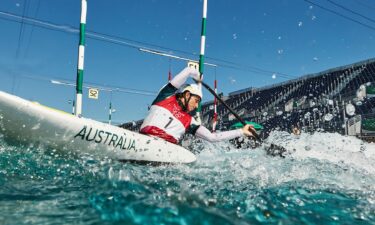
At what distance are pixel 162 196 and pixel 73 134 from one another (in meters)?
2.30

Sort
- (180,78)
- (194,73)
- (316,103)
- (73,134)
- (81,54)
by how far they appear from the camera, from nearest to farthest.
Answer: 1. (73,134)
2. (180,78)
3. (194,73)
4. (81,54)
5. (316,103)

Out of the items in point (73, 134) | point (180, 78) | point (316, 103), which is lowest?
point (73, 134)

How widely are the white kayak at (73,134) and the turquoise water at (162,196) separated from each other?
0.24m

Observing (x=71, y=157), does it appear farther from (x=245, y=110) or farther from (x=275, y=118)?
(x=245, y=110)

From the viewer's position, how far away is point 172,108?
545 cm

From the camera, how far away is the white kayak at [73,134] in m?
4.12

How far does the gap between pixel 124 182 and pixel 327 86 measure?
77.5 feet

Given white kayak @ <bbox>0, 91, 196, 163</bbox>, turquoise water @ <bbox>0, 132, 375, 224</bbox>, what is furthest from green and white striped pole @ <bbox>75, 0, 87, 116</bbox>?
turquoise water @ <bbox>0, 132, 375, 224</bbox>

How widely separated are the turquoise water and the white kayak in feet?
0.80

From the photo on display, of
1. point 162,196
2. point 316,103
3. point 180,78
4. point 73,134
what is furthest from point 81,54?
point 316,103

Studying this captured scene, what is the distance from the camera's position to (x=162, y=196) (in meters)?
2.65

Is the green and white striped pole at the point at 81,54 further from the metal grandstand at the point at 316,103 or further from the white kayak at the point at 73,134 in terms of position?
the metal grandstand at the point at 316,103

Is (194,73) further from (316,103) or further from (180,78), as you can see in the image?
(316,103)

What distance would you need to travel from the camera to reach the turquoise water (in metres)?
2.28
